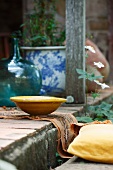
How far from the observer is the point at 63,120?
2.30 m

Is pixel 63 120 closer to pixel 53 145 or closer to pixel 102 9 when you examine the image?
pixel 53 145

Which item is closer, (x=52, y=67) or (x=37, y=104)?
(x=37, y=104)

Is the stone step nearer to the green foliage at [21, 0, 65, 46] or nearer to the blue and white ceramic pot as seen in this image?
the blue and white ceramic pot

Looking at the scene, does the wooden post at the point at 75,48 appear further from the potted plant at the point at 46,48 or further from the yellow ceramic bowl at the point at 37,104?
the yellow ceramic bowl at the point at 37,104

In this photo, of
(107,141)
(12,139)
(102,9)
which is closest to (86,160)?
(107,141)

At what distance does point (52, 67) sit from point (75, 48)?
366 millimetres

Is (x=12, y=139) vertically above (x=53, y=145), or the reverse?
(x=12, y=139)

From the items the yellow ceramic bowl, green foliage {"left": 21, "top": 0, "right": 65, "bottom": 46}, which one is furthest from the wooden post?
the yellow ceramic bowl

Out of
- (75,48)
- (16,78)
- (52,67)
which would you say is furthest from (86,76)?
(52,67)

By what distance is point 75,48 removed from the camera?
9.80 ft

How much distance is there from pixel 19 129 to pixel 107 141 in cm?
38

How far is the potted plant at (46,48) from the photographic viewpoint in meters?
3.29

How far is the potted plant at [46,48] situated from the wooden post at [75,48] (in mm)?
272

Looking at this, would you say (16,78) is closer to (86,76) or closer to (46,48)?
(86,76)
